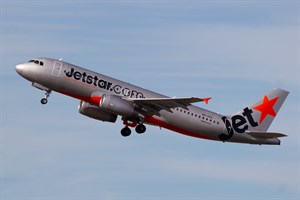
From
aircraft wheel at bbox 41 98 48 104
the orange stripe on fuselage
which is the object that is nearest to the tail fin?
the orange stripe on fuselage

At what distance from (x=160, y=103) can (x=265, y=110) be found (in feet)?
41.4

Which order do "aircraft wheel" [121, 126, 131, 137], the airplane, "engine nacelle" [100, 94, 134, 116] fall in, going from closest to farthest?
"engine nacelle" [100, 94, 134, 116] < the airplane < "aircraft wheel" [121, 126, 131, 137]

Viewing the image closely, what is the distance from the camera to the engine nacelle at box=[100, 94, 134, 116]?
65000 millimetres

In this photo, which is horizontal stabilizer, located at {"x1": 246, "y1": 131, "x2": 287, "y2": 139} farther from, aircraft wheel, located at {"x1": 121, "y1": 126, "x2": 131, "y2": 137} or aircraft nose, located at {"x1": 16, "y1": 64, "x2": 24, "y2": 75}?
aircraft nose, located at {"x1": 16, "y1": 64, "x2": 24, "y2": 75}

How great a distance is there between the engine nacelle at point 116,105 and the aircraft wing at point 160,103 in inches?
29.7

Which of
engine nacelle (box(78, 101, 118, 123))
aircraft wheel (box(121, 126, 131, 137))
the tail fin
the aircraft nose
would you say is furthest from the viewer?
the tail fin

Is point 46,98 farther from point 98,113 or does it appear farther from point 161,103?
point 161,103

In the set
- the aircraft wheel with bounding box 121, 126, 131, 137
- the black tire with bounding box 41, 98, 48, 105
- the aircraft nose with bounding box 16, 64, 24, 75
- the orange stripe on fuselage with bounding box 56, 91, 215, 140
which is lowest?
the aircraft wheel with bounding box 121, 126, 131, 137

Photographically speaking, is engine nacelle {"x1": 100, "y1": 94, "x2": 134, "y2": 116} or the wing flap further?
engine nacelle {"x1": 100, "y1": 94, "x2": 134, "y2": 116}

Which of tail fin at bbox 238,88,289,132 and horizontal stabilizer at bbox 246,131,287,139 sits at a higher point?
tail fin at bbox 238,88,289,132

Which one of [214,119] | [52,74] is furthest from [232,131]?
[52,74]

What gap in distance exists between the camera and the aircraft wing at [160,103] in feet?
211

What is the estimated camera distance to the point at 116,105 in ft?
214

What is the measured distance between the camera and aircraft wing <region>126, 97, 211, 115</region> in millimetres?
64312
